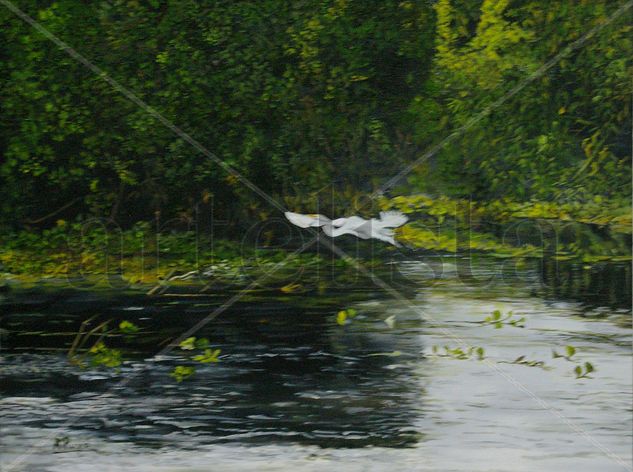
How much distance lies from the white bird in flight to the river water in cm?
31

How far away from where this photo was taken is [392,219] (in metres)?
6.89

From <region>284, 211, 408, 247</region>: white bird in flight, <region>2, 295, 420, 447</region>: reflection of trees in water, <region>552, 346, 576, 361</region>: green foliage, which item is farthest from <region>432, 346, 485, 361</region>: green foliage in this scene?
<region>284, 211, 408, 247</region>: white bird in flight

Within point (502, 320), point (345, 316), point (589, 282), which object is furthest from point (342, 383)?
point (589, 282)

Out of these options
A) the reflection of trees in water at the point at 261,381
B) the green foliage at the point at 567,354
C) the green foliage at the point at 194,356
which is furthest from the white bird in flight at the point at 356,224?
the green foliage at the point at 567,354

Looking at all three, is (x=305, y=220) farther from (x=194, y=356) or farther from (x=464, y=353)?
(x=464, y=353)

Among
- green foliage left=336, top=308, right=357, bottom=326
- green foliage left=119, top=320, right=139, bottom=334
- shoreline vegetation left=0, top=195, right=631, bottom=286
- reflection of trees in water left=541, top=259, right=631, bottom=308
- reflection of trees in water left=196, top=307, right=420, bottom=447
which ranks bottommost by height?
reflection of trees in water left=196, top=307, right=420, bottom=447

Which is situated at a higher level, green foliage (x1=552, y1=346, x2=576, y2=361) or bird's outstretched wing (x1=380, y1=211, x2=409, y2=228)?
bird's outstretched wing (x1=380, y1=211, x2=409, y2=228)

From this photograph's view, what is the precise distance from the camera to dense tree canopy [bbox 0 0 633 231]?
6926mm

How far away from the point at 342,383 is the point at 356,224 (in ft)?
6.18

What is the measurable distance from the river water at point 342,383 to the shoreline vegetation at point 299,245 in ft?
1.06

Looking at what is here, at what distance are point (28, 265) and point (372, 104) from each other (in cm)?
210

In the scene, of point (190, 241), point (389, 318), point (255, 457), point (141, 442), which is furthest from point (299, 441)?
point (190, 241)

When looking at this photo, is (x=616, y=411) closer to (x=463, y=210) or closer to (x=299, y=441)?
(x=299, y=441)

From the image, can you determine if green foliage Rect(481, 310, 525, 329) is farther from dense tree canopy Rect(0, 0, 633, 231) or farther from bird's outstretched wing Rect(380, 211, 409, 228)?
dense tree canopy Rect(0, 0, 633, 231)
